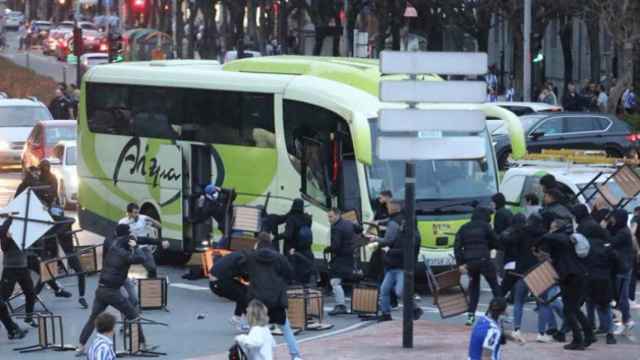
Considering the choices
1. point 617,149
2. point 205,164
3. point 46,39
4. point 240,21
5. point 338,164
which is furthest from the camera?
point 46,39

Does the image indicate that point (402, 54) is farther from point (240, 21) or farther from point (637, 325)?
point (240, 21)

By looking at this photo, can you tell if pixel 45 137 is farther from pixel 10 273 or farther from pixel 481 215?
pixel 481 215

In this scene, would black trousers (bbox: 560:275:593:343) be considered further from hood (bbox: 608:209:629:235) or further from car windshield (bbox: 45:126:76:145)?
car windshield (bbox: 45:126:76:145)

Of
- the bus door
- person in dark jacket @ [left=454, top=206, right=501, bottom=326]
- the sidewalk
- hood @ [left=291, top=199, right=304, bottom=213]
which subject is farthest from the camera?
the bus door

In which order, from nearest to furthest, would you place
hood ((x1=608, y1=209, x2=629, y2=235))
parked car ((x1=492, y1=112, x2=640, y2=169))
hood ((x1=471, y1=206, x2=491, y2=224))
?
1. hood ((x1=608, y1=209, x2=629, y2=235))
2. hood ((x1=471, y1=206, x2=491, y2=224))
3. parked car ((x1=492, y1=112, x2=640, y2=169))

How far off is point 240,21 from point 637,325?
198 ft

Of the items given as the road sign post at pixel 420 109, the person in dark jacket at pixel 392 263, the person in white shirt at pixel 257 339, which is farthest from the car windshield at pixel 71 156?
the person in white shirt at pixel 257 339

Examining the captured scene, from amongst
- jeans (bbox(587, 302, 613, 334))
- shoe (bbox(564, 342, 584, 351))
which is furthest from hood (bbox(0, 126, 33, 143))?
shoe (bbox(564, 342, 584, 351))

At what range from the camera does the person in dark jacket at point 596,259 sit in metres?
18.4

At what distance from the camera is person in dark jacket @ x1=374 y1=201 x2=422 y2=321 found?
21.0 m

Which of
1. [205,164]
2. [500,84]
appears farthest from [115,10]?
[205,164]

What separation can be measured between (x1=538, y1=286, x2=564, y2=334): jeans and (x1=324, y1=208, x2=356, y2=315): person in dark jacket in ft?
10.1

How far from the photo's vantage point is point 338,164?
2366 centimetres

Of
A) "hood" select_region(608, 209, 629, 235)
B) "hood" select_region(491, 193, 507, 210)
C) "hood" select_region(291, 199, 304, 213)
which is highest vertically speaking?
"hood" select_region(608, 209, 629, 235)
